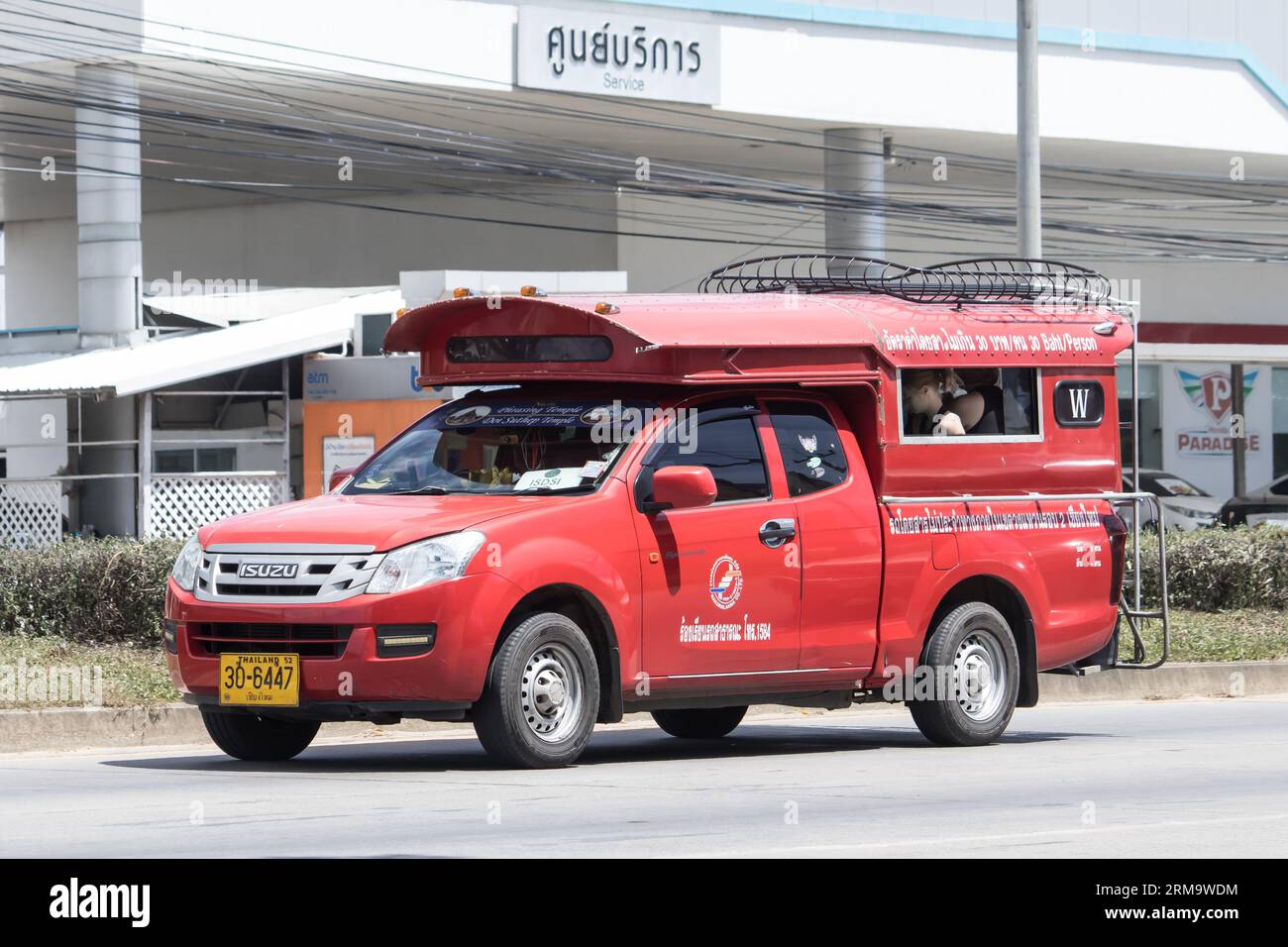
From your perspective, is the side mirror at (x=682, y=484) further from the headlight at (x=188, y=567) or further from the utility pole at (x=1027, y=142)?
the utility pole at (x=1027, y=142)

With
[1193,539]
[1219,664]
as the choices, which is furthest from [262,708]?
[1193,539]

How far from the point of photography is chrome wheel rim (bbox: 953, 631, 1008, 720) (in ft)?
41.8

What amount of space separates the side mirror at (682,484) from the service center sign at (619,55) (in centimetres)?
2240

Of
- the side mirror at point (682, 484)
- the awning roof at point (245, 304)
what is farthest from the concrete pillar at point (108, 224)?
the side mirror at point (682, 484)

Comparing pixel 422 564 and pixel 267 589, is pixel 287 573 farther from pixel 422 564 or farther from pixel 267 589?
pixel 422 564

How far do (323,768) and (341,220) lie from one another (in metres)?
31.5

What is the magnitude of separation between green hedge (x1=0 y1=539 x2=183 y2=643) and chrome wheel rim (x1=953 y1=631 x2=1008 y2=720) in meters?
7.01

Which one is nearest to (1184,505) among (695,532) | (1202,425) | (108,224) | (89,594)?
(1202,425)

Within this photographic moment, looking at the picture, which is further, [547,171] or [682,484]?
[547,171]

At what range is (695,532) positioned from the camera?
446 inches

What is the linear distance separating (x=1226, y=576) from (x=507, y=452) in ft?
39.0

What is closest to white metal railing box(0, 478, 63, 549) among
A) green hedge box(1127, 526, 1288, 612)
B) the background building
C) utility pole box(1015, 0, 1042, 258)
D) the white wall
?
the background building

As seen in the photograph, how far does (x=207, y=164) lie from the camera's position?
3828 cm

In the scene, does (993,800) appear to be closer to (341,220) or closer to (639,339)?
(639,339)
